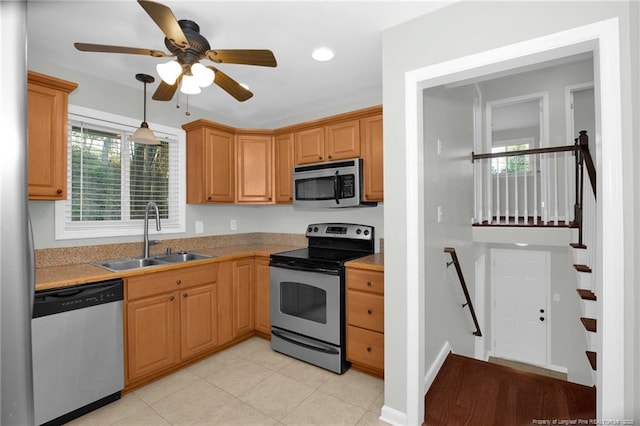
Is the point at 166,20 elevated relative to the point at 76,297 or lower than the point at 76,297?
elevated

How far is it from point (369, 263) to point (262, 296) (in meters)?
1.31

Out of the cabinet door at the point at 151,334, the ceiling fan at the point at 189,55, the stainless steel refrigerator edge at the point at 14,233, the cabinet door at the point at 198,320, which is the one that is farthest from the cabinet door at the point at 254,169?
the stainless steel refrigerator edge at the point at 14,233

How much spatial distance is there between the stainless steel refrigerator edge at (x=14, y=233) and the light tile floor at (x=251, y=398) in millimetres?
1864

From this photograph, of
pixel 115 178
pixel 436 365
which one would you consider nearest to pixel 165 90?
pixel 115 178

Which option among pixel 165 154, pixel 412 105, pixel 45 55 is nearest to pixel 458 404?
pixel 412 105

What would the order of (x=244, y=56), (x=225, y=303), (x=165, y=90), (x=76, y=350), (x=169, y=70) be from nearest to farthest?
(x=169, y=70) → (x=244, y=56) → (x=76, y=350) → (x=165, y=90) → (x=225, y=303)

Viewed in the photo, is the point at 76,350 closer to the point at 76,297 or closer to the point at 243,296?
the point at 76,297

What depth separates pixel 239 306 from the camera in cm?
311

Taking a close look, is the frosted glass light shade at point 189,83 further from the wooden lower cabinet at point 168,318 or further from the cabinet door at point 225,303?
the cabinet door at point 225,303

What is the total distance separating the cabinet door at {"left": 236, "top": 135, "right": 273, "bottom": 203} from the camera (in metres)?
3.54

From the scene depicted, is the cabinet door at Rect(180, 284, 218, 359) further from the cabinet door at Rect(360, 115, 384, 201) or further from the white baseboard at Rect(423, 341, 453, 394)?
the white baseboard at Rect(423, 341, 453, 394)

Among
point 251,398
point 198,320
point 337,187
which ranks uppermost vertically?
point 337,187

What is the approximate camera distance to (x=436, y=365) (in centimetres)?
249

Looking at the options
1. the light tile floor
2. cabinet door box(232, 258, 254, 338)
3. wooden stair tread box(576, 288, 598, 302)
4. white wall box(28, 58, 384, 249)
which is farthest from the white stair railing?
cabinet door box(232, 258, 254, 338)
